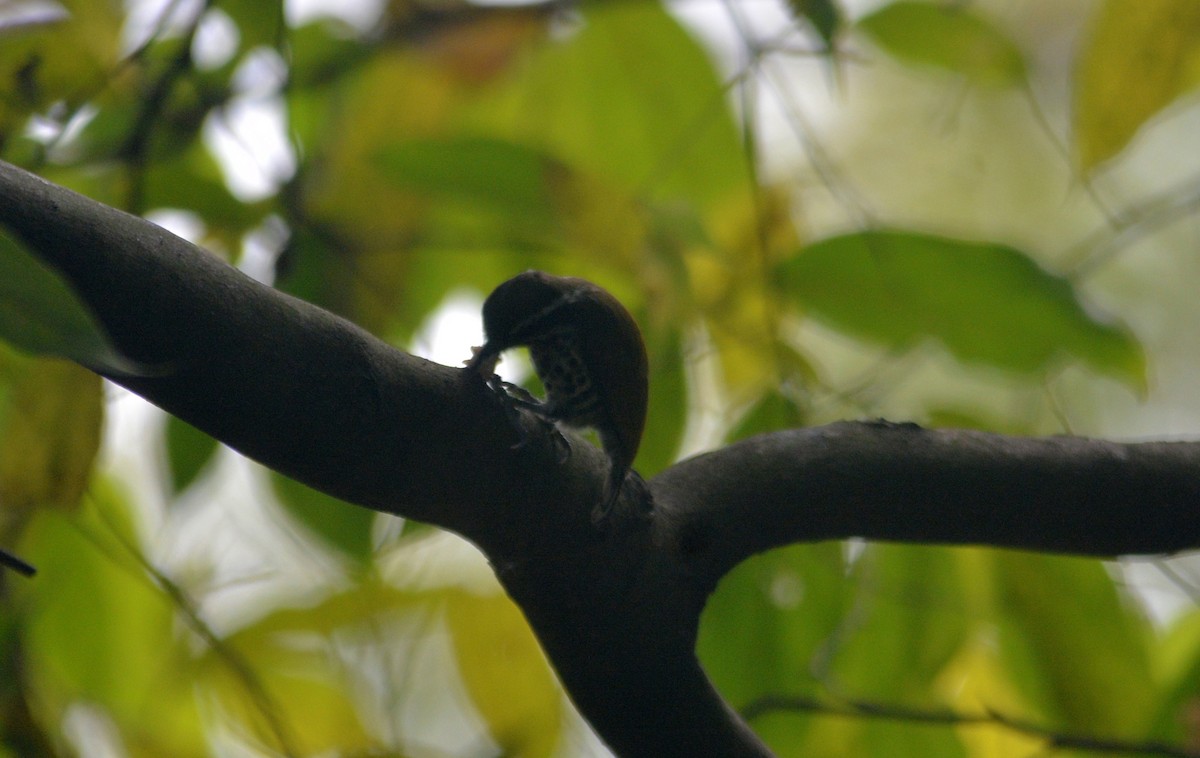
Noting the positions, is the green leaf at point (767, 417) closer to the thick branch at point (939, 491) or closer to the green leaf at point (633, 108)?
the thick branch at point (939, 491)

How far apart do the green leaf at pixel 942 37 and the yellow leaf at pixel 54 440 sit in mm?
640

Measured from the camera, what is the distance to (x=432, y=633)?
83 centimetres

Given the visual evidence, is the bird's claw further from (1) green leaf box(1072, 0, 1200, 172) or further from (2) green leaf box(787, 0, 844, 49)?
(1) green leaf box(1072, 0, 1200, 172)

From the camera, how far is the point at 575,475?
1.60 feet

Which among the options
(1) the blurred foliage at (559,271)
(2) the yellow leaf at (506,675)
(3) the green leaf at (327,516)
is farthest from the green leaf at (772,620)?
(3) the green leaf at (327,516)

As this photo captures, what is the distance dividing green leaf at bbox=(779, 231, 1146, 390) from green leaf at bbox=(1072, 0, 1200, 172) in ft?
0.28

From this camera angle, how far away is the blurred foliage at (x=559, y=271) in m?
0.72

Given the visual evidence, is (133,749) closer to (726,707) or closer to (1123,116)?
(726,707)

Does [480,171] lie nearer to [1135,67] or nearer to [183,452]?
[183,452]

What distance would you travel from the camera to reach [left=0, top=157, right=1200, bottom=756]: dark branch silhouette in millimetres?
377

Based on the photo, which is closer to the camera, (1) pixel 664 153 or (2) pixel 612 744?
(2) pixel 612 744

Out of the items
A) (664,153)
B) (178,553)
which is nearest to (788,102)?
(664,153)

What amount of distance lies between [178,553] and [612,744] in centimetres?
55

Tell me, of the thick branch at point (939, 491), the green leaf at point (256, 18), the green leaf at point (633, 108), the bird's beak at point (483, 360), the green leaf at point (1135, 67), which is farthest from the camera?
the green leaf at point (633, 108)
